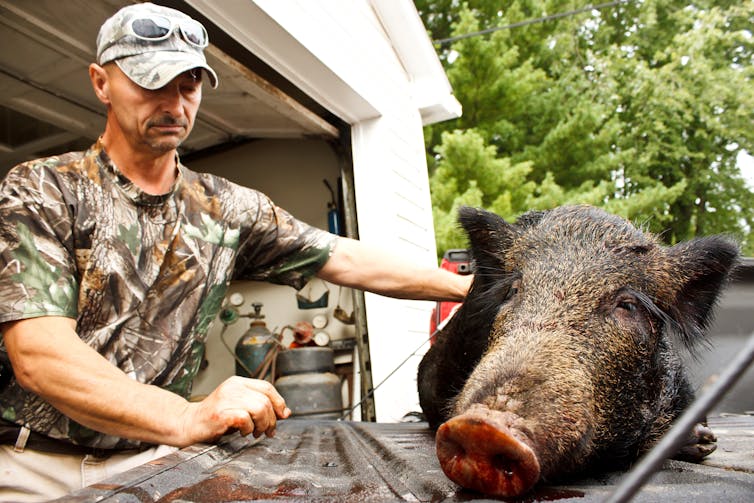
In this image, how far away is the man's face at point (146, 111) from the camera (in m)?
2.62

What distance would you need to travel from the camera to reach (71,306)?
224cm

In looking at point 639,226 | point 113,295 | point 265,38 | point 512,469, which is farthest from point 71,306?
point 265,38

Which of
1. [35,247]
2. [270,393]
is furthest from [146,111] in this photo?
[270,393]

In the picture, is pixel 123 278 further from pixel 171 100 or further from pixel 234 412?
pixel 234 412

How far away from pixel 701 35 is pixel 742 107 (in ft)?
8.47

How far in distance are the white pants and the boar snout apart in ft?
4.03

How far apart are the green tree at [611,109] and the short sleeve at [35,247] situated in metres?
13.5

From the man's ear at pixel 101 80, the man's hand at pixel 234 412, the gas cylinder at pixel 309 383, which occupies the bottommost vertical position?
the gas cylinder at pixel 309 383

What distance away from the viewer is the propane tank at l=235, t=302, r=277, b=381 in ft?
22.0

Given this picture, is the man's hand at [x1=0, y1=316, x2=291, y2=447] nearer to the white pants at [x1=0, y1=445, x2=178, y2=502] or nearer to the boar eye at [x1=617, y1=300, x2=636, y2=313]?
the white pants at [x1=0, y1=445, x2=178, y2=502]

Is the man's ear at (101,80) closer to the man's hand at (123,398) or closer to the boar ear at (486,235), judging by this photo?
the man's hand at (123,398)

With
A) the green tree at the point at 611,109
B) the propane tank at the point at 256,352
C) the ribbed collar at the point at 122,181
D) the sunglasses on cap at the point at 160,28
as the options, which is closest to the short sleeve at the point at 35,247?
the ribbed collar at the point at 122,181

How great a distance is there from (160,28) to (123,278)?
1.02m

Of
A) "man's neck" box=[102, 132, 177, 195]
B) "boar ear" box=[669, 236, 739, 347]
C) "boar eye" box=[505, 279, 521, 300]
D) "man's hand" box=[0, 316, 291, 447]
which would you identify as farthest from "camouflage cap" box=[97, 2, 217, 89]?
"boar ear" box=[669, 236, 739, 347]
